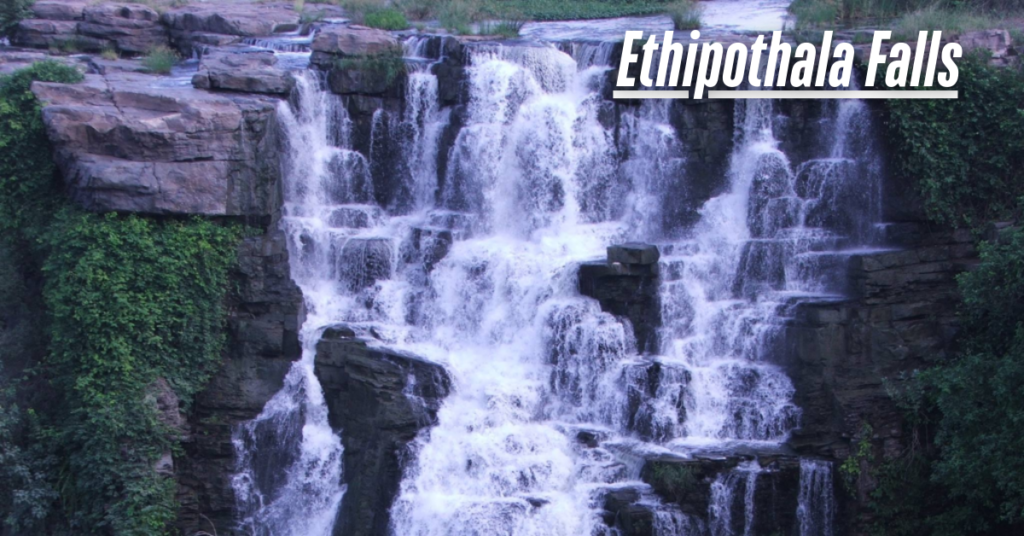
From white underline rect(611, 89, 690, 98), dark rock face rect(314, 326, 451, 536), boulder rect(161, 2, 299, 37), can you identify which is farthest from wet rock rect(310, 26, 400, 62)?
dark rock face rect(314, 326, 451, 536)

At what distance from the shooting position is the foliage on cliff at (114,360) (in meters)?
18.2

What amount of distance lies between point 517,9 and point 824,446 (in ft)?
53.7

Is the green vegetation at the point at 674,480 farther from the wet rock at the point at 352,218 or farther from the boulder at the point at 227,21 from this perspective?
the boulder at the point at 227,21

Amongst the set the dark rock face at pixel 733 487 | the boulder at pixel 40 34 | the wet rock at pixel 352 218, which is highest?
the boulder at pixel 40 34

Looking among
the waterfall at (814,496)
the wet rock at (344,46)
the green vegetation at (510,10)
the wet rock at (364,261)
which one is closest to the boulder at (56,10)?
the green vegetation at (510,10)

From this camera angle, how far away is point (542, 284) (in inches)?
800

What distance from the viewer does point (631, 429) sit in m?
19.1

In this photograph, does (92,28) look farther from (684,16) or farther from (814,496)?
(814,496)

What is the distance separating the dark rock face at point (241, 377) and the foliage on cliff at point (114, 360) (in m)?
0.33

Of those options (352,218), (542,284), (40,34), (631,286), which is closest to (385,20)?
(352,218)

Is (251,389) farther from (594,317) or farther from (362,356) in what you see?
(594,317)

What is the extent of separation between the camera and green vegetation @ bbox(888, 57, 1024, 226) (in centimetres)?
2031

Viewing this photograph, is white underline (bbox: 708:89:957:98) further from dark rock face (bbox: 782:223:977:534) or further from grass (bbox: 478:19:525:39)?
grass (bbox: 478:19:525:39)

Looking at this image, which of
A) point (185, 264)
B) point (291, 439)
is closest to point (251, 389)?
point (291, 439)
